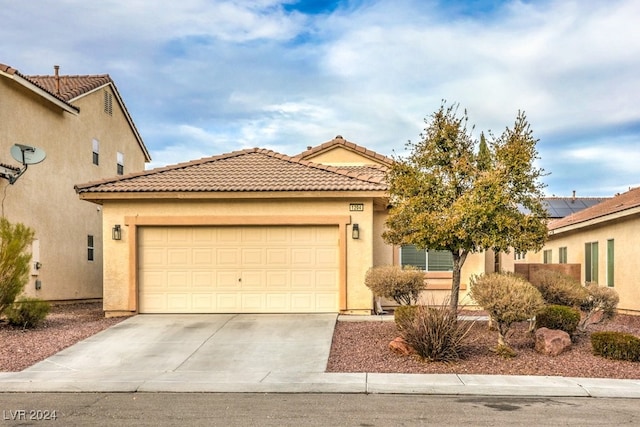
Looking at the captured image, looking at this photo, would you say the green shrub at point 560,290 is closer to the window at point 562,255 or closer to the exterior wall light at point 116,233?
the exterior wall light at point 116,233

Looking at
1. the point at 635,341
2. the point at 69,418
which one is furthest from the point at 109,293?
the point at 635,341

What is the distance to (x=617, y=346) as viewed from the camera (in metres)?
9.89

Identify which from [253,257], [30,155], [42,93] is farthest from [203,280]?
[42,93]

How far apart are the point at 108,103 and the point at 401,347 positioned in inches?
690

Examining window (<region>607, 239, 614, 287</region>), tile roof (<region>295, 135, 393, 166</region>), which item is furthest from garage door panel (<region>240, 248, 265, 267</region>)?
window (<region>607, 239, 614, 287</region>)

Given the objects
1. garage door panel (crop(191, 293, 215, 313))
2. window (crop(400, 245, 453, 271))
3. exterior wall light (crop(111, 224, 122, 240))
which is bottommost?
garage door panel (crop(191, 293, 215, 313))

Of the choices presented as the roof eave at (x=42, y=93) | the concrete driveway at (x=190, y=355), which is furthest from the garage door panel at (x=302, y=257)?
the roof eave at (x=42, y=93)

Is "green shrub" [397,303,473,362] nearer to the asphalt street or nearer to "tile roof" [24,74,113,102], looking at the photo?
the asphalt street

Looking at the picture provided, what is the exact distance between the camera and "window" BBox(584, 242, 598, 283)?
20.1m

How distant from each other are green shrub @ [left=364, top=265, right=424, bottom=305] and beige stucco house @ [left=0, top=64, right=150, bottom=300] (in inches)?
413

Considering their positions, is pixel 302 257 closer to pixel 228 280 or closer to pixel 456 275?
pixel 228 280

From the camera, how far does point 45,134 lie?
1812 cm

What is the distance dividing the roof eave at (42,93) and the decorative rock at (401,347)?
13.1 metres

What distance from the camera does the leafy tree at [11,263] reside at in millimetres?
12430
